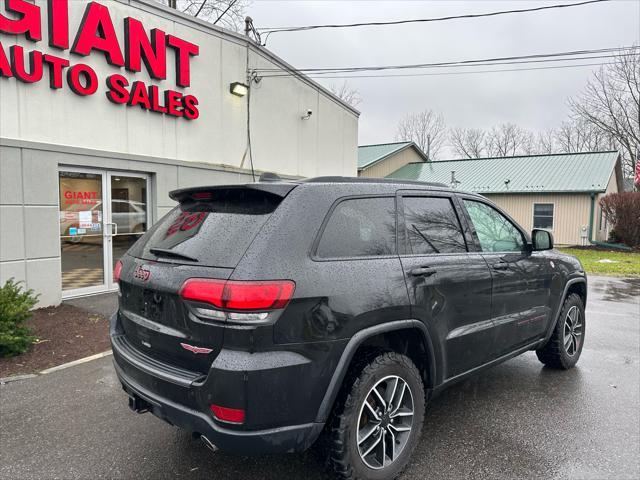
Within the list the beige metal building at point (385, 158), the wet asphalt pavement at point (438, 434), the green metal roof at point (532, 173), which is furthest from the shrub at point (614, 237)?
the wet asphalt pavement at point (438, 434)

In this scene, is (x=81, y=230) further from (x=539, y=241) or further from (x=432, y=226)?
(x=539, y=241)

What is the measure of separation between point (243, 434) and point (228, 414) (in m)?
0.12

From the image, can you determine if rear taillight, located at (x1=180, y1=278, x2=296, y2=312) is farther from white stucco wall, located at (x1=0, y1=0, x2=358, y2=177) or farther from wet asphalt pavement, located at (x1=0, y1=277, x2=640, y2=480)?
white stucco wall, located at (x1=0, y1=0, x2=358, y2=177)

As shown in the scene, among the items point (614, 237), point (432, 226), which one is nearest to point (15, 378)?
point (432, 226)

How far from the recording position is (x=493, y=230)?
12.4 feet

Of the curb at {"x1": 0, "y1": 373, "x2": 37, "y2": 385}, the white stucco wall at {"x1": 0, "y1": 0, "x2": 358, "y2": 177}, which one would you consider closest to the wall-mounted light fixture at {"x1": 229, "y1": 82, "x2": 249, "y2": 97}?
the white stucco wall at {"x1": 0, "y1": 0, "x2": 358, "y2": 177}

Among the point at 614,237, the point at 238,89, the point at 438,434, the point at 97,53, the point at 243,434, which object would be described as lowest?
the point at 438,434

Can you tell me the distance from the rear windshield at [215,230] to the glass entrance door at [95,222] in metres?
5.19

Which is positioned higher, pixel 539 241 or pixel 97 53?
pixel 97 53

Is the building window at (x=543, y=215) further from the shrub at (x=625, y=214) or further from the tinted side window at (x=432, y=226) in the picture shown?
the tinted side window at (x=432, y=226)

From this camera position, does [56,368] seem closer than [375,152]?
Yes

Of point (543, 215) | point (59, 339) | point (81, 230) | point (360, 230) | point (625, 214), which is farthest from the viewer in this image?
point (543, 215)

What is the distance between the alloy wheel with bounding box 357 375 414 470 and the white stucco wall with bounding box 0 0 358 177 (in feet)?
20.9

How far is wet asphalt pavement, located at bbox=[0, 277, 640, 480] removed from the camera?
2.75 m
